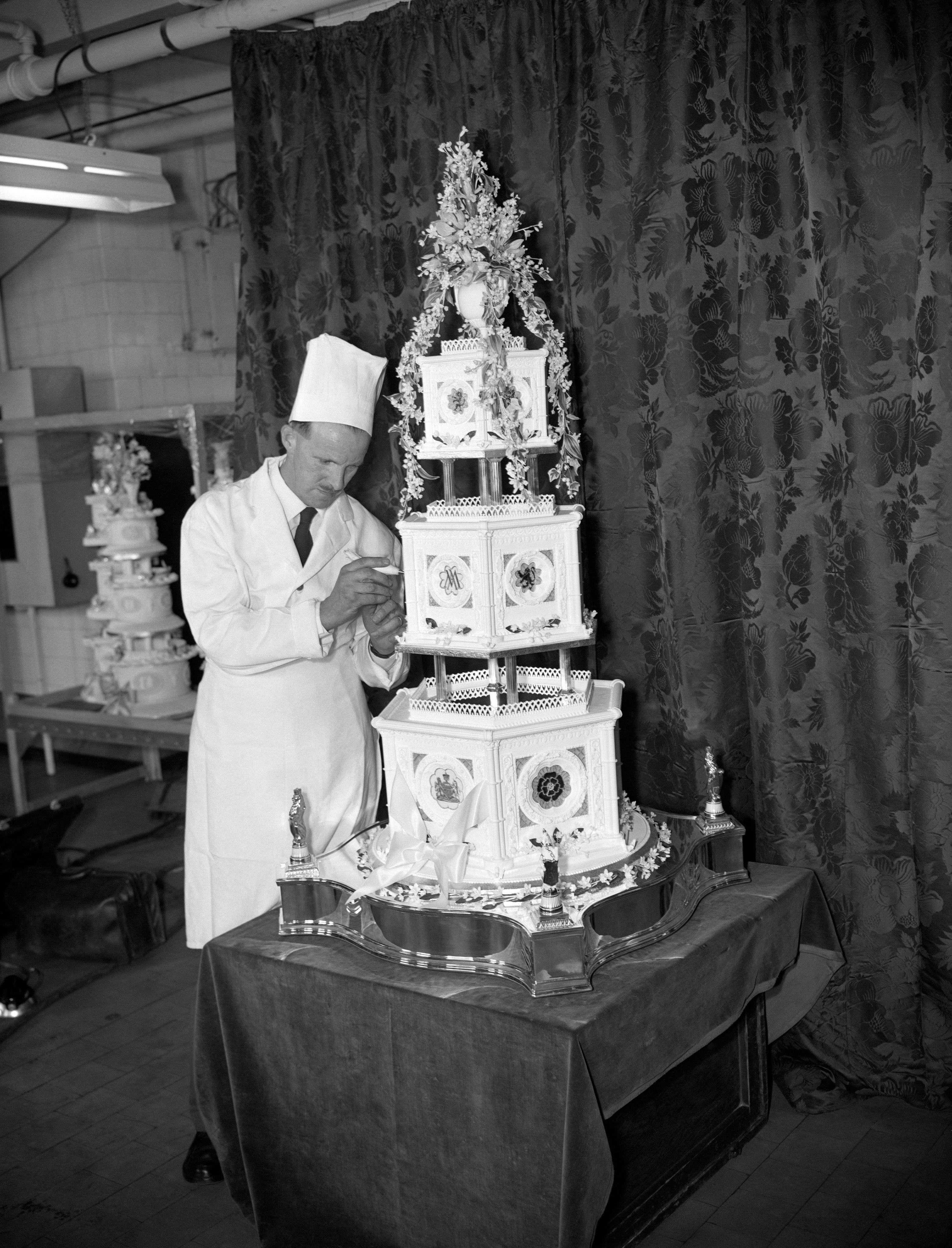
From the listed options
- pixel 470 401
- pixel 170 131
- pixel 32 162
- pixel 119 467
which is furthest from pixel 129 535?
pixel 470 401

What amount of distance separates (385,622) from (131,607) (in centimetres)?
282

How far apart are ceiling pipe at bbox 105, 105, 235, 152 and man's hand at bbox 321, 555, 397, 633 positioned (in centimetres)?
330

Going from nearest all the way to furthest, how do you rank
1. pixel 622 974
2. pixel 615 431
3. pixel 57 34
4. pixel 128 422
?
pixel 622 974, pixel 615 431, pixel 57 34, pixel 128 422

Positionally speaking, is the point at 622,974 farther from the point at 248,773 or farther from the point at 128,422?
the point at 128,422

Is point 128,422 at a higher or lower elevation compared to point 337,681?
higher

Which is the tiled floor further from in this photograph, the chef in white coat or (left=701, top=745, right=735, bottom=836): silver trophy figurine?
(left=701, top=745, right=735, bottom=836): silver trophy figurine

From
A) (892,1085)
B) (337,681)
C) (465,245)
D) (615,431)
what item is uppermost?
(465,245)

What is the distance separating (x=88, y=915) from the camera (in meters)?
4.07

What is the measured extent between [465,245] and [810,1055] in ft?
6.88

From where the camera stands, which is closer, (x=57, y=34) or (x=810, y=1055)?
(x=810, y=1055)

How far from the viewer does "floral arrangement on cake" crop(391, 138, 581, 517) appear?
7.93 ft

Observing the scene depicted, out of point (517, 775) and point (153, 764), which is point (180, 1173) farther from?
point (153, 764)

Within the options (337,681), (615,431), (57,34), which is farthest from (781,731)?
(57,34)

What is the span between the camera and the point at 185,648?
5297 mm
